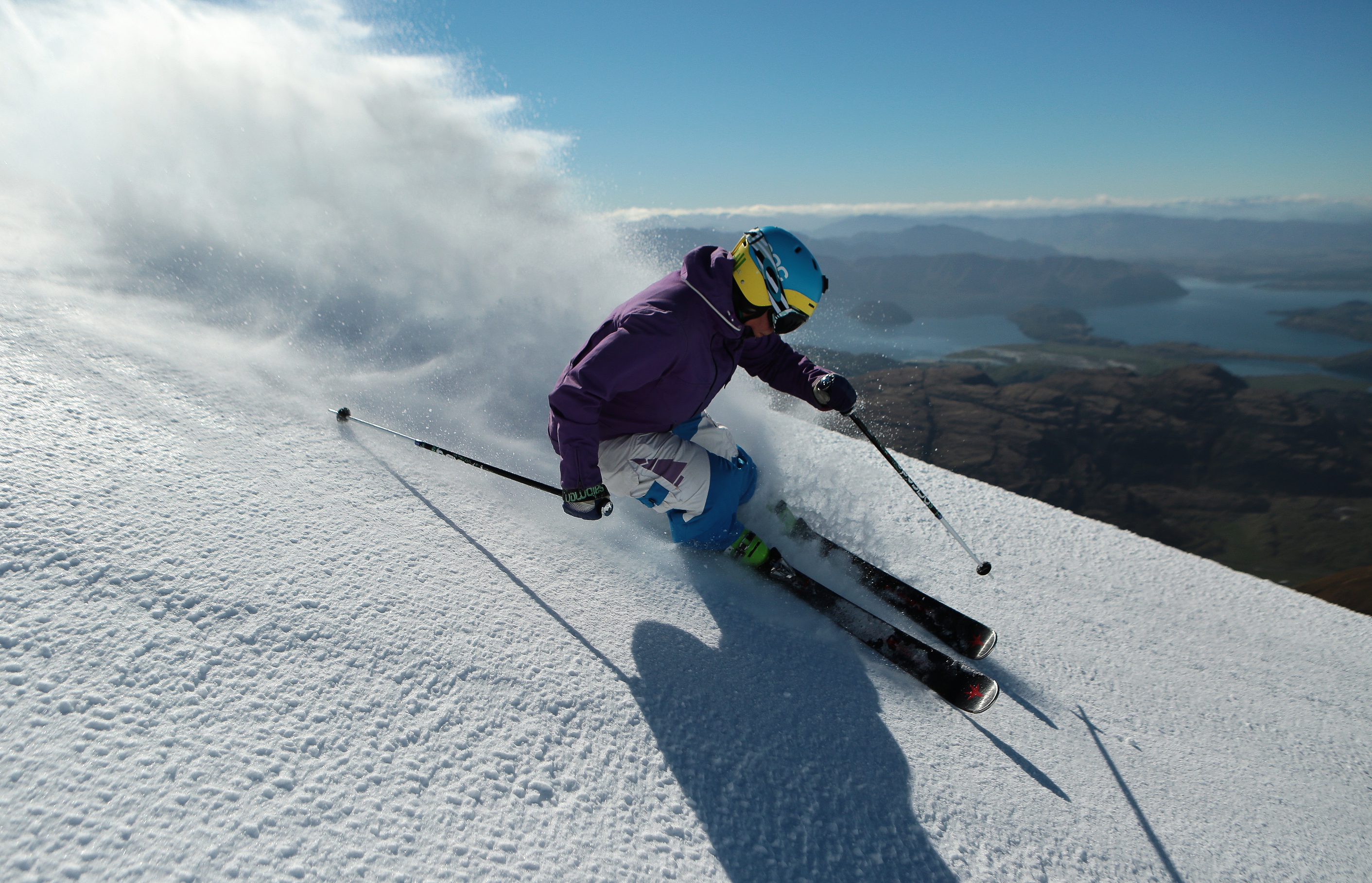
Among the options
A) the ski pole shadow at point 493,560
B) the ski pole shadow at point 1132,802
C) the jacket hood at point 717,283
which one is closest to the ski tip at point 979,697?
the ski pole shadow at point 1132,802

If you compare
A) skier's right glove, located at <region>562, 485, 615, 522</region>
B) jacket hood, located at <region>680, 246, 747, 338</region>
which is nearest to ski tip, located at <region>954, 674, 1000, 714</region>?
skier's right glove, located at <region>562, 485, 615, 522</region>

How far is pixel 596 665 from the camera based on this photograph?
283 centimetres

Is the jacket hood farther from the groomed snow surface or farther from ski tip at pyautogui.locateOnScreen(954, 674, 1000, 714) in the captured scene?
ski tip at pyautogui.locateOnScreen(954, 674, 1000, 714)

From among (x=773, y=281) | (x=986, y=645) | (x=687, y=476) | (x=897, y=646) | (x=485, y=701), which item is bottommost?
(x=485, y=701)

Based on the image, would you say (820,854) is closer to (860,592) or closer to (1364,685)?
(860,592)

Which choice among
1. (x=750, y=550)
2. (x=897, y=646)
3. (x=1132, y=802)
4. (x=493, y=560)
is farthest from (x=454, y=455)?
(x=1132, y=802)

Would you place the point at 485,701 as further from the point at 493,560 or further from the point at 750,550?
the point at 750,550

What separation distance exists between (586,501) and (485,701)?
116cm

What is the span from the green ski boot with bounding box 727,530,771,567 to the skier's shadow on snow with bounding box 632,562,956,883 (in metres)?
0.67

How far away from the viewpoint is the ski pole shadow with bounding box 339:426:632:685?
9.56 ft

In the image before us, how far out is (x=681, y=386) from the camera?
3590mm

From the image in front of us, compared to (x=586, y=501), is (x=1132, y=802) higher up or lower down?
lower down

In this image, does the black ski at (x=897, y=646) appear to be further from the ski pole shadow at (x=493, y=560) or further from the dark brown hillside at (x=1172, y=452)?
the dark brown hillside at (x=1172, y=452)

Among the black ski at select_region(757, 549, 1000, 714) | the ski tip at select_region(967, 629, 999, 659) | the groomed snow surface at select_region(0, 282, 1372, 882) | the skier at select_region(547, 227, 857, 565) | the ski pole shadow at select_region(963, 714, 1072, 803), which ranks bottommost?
the groomed snow surface at select_region(0, 282, 1372, 882)
